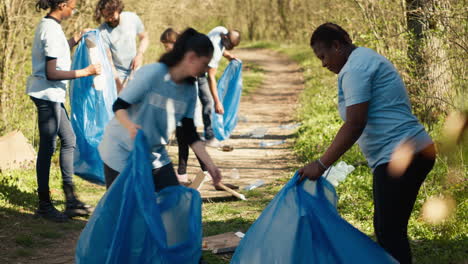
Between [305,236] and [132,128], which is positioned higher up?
[132,128]

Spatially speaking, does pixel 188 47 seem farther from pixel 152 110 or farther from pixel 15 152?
pixel 15 152

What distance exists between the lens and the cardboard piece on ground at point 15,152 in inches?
255

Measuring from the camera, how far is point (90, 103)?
6551mm

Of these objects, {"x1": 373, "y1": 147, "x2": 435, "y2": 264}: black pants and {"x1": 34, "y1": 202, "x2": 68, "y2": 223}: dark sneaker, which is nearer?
{"x1": 373, "y1": 147, "x2": 435, "y2": 264}: black pants

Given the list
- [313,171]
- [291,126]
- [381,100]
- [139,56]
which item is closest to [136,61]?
[139,56]

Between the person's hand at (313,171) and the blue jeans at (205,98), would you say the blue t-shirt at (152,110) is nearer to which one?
the person's hand at (313,171)

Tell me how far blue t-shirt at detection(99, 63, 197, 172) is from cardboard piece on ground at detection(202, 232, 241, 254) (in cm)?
100

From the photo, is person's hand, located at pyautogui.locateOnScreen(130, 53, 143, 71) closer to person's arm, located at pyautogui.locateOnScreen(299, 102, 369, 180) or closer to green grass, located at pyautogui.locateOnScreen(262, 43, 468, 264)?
green grass, located at pyautogui.locateOnScreen(262, 43, 468, 264)

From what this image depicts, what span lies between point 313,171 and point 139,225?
977 mm

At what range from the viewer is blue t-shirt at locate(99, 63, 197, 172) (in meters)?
3.44

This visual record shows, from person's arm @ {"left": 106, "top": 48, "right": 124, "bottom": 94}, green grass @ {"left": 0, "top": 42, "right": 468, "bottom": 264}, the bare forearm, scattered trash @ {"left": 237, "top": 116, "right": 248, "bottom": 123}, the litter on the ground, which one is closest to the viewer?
green grass @ {"left": 0, "top": 42, "right": 468, "bottom": 264}

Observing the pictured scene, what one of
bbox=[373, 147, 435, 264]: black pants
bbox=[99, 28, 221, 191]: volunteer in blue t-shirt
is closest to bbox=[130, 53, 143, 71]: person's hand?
bbox=[99, 28, 221, 191]: volunteer in blue t-shirt

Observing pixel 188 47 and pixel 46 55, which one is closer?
pixel 188 47

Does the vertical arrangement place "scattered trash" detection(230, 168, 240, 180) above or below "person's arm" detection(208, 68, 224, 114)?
below
